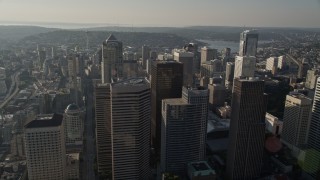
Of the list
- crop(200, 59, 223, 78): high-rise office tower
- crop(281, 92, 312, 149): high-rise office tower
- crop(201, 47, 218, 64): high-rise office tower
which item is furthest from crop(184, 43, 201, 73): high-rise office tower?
crop(281, 92, 312, 149): high-rise office tower

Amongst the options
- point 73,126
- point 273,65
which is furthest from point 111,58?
point 273,65

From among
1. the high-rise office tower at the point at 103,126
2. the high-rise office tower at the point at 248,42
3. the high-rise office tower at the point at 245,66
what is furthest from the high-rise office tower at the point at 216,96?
the high-rise office tower at the point at 248,42

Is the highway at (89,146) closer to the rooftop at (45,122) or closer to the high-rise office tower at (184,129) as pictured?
the rooftop at (45,122)

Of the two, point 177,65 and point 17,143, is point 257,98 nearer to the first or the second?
point 177,65

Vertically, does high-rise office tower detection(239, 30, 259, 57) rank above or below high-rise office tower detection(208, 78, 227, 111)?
above

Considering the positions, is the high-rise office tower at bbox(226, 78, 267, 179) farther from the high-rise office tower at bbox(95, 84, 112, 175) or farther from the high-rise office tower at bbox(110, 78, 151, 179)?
the high-rise office tower at bbox(95, 84, 112, 175)

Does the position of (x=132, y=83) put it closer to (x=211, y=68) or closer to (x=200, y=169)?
(x=200, y=169)
